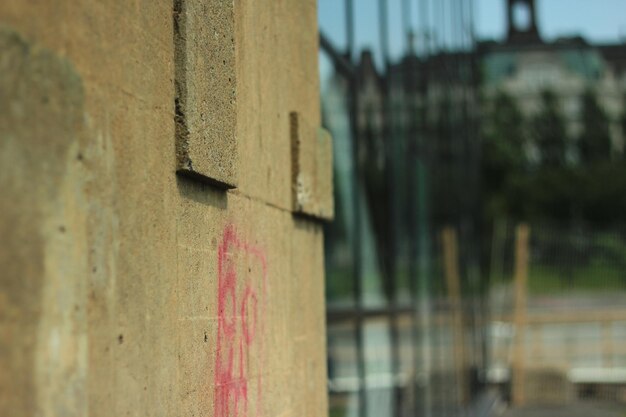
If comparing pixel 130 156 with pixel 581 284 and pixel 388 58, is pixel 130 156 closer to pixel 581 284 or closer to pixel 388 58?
pixel 388 58

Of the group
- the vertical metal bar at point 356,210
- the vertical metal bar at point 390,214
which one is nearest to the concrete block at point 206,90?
the vertical metal bar at point 356,210

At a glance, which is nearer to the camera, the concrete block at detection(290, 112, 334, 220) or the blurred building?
the concrete block at detection(290, 112, 334, 220)

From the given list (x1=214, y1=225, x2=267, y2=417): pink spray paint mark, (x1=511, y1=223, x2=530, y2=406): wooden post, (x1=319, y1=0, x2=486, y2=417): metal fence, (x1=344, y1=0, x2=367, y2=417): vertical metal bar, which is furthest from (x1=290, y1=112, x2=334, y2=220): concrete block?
(x1=511, y1=223, x2=530, y2=406): wooden post

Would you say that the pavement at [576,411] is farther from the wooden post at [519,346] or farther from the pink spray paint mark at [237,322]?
the pink spray paint mark at [237,322]

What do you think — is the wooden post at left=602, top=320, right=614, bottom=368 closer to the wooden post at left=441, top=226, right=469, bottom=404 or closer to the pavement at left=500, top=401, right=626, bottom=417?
the pavement at left=500, top=401, right=626, bottom=417

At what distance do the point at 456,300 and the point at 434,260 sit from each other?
2.29m

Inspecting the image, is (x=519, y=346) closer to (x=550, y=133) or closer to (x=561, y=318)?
(x=561, y=318)

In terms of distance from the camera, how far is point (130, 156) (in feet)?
9.97

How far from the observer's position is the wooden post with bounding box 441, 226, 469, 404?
596 inches

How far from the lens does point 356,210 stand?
8711mm

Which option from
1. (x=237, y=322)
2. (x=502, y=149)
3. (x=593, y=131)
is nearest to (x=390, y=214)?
(x=237, y=322)

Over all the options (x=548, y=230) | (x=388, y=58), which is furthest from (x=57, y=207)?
(x=548, y=230)

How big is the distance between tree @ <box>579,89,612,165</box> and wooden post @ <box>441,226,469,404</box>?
48.1 meters

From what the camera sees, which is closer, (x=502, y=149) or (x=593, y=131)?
A: (x=502, y=149)
